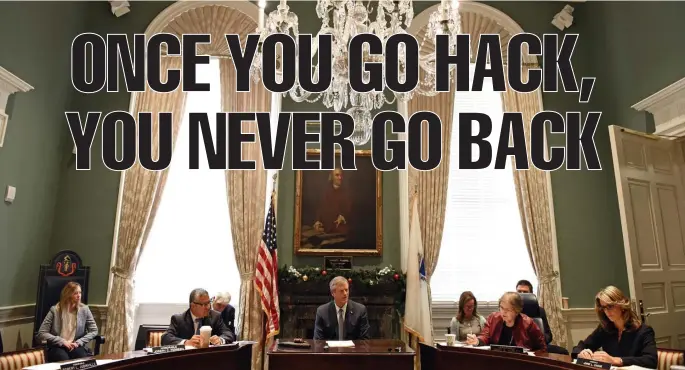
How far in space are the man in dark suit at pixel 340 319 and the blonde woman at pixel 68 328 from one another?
91.8 inches

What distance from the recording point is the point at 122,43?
642 centimetres

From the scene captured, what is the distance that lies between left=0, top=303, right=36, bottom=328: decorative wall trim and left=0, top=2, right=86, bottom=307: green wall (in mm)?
72

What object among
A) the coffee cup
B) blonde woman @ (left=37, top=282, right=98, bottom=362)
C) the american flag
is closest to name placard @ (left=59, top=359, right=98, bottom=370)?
the coffee cup

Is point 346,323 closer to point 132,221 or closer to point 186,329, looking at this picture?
point 186,329

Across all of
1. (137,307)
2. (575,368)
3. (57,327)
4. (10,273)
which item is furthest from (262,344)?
(575,368)

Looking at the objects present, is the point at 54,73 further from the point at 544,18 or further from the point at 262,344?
the point at 544,18

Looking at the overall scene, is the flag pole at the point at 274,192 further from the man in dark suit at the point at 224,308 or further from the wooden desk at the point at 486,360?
the wooden desk at the point at 486,360

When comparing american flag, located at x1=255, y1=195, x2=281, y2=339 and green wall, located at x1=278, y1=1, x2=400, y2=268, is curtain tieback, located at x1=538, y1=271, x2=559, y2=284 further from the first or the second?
american flag, located at x1=255, y1=195, x2=281, y2=339

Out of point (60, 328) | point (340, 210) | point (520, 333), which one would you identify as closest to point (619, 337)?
point (520, 333)

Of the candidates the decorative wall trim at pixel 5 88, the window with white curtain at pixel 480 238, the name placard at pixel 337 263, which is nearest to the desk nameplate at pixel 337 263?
the name placard at pixel 337 263

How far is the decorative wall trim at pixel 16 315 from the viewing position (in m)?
4.90

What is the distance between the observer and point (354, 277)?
5.63m

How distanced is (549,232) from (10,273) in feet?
20.8

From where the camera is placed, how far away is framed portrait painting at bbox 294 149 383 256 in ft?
19.6
